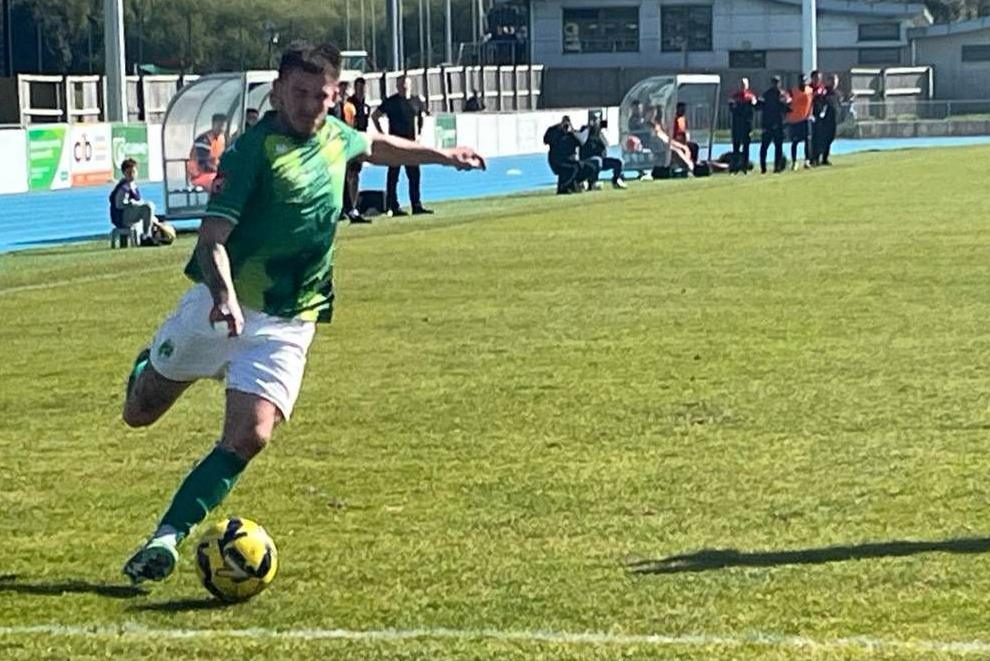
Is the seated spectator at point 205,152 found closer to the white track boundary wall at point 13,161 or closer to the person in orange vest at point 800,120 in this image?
the white track boundary wall at point 13,161

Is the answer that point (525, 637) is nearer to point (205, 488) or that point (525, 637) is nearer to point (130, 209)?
point (205, 488)

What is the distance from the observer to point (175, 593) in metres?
7.11

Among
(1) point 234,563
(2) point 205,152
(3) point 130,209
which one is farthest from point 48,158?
(1) point 234,563

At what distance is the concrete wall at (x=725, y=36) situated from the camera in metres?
86.2

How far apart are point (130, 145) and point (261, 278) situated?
32.4 m

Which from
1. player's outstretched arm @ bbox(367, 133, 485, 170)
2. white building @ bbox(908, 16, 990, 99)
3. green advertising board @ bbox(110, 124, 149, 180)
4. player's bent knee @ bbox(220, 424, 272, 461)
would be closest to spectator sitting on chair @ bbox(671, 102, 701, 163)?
green advertising board @ bbox(110, 124, 149, 180)

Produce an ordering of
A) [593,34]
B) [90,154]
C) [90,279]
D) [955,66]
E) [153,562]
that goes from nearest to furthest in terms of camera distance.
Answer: [153,562]
[90,279]
[90,154]
[955,66]
[593,34]

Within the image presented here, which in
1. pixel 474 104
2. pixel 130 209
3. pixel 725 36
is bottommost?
pixel 130 209

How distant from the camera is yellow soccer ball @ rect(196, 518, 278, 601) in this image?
6.87m

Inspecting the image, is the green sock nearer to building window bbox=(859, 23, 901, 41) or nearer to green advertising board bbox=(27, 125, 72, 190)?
green advertising board bbox=(27, 125, 72, 190)

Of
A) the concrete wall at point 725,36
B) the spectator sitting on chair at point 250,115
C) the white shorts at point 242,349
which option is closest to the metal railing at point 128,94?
the spectator sitting on chair at point 250,115

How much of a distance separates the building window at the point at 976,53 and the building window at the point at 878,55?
3.40m

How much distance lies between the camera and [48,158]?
36500 mm

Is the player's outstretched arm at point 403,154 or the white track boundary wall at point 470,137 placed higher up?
the player's outstretched arm at point 403,154
